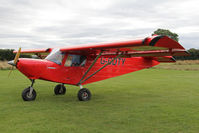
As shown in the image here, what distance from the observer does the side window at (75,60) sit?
9.41 m

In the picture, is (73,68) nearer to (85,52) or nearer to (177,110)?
(85,52)

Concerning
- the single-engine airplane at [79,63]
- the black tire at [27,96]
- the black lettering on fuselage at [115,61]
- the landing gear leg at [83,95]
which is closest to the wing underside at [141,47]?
the single-engine airplane at [79,63]

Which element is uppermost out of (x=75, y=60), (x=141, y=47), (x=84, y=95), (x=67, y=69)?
(x=141, y=47)

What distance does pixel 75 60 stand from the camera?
31.7 ft

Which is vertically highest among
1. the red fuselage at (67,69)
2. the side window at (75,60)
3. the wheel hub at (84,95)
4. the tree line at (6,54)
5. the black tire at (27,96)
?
the tree line at (6,54)

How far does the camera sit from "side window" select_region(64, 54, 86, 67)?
941 centimetres

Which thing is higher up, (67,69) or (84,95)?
(67,69)

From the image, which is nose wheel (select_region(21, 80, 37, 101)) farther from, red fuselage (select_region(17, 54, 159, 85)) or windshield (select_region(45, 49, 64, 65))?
windshield (select_region(45, 49, 64, 65))

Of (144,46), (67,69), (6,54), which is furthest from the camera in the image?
(6,54)

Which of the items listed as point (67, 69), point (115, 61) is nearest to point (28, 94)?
point (67, 69)

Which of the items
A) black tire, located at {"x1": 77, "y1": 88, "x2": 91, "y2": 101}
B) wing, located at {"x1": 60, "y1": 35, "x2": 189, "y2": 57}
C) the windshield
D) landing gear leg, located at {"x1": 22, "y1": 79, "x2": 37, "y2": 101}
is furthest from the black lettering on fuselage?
landing gear leg, located at {"x1": 22, "y1": 79, "x2": 37, "y2": 101}

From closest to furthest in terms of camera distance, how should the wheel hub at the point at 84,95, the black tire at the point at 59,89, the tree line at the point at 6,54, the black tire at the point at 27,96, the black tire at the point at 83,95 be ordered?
the black tire at the point at 27,96, the black tire at the point at 83,95, the wheel hub at the point at 84,95, the black tire at the point at 59,89, the tree line at the point at 6,54

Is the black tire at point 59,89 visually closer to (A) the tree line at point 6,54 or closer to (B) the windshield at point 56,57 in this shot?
(B) the windshield at point 56,57

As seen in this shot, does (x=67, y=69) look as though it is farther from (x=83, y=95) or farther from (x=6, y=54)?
(x=6, y=54)
